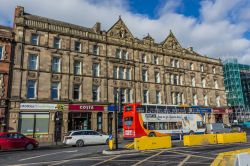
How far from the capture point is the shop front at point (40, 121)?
25916 mm

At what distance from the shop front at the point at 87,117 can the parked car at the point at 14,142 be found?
29.3 feet

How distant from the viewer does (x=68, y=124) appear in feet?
93.3

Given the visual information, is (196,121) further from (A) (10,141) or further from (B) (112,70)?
(A) (10,141)

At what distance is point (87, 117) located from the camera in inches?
1178

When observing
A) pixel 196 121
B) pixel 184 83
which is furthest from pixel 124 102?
pixel 184 83

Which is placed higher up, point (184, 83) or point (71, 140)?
point (184, 83)

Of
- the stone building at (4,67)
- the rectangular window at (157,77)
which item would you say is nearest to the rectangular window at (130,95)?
the rectangular window at (157,77)

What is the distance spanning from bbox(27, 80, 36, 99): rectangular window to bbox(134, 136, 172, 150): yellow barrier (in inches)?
634

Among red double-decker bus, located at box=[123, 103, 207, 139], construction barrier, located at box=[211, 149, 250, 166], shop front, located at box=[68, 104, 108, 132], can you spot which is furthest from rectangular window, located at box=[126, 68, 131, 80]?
construction barrier, located at box=[211, 149, 250, 166]

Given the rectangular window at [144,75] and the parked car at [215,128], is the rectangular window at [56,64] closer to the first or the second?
the rectangular window at [144,75]

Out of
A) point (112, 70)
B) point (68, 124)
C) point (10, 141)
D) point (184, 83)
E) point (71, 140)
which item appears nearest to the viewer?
point (10, 141)

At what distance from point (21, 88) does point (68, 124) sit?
7.20 metres

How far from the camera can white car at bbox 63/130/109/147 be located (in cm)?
2100

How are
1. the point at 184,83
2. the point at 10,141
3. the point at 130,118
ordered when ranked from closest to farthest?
Answer: the point at 10,141
the point at 130,118
the point at 184,83
